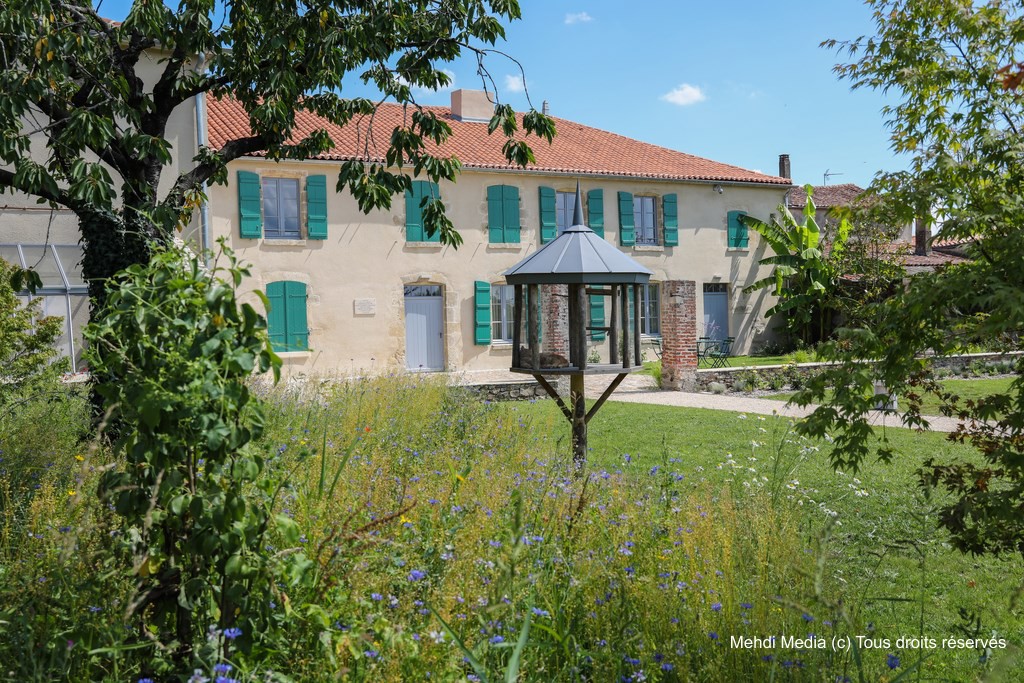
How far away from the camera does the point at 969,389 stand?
14438 millimetres

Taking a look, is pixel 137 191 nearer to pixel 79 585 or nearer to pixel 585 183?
pixel 79 585

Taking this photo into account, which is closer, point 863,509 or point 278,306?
point 863,509

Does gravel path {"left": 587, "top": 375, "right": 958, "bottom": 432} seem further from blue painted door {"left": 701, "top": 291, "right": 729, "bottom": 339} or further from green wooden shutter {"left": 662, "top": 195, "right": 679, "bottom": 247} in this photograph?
blue painted door {"left": 701, "top": 291, "right": 729, "bottom": 339}

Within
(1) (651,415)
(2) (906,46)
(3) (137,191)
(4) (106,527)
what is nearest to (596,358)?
(1) (651,415)

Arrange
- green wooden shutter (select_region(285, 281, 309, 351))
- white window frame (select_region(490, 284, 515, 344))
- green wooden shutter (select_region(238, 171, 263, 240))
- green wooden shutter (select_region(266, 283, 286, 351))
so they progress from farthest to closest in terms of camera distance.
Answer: white window frame (select_region(490, 284, 515, 344)), green wooden shutter (select_region(285, 281, 309, 351)), green wooden shutter (select_region(266, 283, 286, 351)), green wooden shutter (select_region(238, 171, 263, 240))

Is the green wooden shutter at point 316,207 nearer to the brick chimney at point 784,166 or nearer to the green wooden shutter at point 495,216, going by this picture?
the green wooden shutter at point 495,216

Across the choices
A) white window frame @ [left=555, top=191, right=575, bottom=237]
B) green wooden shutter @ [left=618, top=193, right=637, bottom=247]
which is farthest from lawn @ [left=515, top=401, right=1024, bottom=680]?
green wooden shutter @ [left=618, top=193, right=637, bottom=247]

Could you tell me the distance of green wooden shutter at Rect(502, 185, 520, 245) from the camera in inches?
785

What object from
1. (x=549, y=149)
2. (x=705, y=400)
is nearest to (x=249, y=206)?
(x=549, y=149)

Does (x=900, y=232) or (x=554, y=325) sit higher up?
(x=900, y=232)

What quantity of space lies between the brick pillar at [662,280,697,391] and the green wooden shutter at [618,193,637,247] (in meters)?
5.52

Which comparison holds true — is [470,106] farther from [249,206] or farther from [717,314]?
[717,314]

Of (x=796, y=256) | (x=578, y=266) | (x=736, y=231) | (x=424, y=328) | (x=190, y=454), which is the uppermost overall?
(x=736, y=231)

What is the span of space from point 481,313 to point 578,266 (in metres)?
13.1
